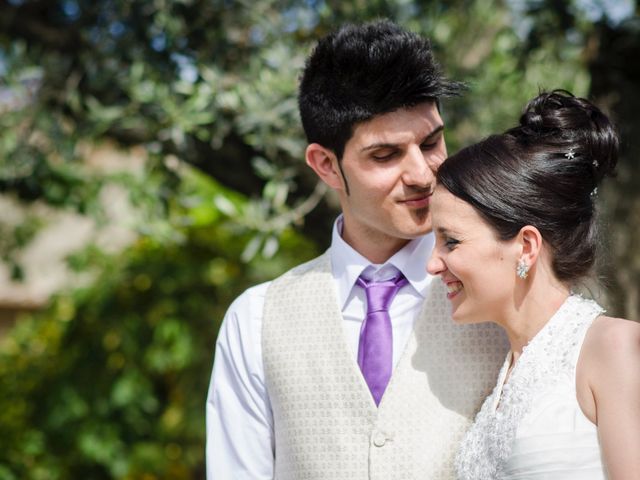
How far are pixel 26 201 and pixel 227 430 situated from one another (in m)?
2.05

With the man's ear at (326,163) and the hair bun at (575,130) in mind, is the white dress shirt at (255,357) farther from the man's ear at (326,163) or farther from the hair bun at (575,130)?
the hair bun at (575,130)

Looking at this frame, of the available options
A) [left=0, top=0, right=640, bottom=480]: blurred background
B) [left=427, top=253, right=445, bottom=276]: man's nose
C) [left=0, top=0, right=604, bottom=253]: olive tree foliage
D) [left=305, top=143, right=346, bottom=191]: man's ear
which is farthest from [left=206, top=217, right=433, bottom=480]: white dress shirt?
[left=0, top=0, right=604, bottom=253]: olive tree foliage

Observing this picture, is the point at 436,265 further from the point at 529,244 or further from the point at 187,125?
the point at 187,125

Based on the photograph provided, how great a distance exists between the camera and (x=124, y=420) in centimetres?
532

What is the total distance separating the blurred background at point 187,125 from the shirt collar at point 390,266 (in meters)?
0.78

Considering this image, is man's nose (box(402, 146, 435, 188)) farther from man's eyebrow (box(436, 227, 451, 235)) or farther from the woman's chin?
the woman's chin

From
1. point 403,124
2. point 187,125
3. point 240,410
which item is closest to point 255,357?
point 240,410

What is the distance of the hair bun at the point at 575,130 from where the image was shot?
186 centimetres

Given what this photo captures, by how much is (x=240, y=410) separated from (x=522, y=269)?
0.79 m

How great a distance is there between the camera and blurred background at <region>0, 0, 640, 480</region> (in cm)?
338

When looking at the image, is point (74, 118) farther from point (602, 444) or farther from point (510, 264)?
point (602, 444)

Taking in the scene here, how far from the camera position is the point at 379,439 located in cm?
197

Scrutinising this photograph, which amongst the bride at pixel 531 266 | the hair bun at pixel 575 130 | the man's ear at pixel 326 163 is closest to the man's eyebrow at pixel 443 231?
the bride at pixel 531 266

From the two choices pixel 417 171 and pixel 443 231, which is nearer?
pixel 443 231
